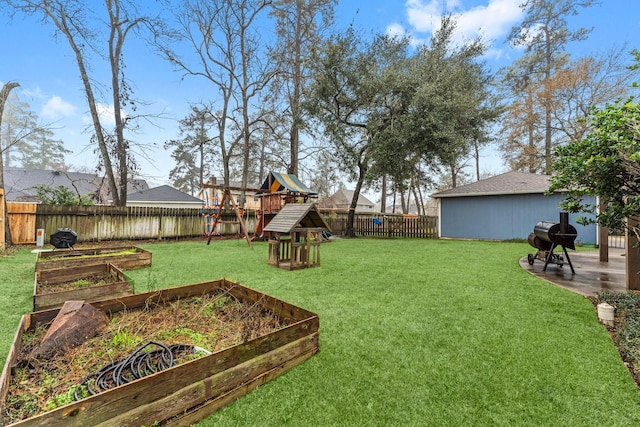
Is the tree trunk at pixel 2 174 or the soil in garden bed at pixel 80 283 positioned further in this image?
the tree trunk at pixel 2 174

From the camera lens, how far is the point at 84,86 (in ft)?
35.2

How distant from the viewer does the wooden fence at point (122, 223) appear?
8.40m

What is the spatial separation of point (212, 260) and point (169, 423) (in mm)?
5302

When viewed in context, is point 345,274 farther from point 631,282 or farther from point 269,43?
point 269,43

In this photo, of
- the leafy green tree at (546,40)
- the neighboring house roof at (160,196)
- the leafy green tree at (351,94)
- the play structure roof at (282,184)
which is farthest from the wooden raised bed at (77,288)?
the leafy green tree at (546,40)

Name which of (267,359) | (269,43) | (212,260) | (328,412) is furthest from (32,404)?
(269,43)

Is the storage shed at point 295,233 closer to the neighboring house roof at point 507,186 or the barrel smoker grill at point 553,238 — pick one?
the barrel smoker grill at point 553,238

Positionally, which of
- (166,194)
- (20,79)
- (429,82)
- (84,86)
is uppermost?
(429,82)

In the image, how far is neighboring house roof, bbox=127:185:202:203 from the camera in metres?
22.3

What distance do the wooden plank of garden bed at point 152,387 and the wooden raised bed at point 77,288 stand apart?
8.66 feet

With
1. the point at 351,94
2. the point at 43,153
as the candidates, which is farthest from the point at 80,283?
the point at 43,153

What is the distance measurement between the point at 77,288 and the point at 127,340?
2.36m

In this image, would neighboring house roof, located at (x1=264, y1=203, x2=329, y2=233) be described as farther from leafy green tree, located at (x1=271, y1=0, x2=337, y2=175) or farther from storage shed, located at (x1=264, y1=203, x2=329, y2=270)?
leafy green tree, located at (x1=271, y1=0, x2=337, y2=175)

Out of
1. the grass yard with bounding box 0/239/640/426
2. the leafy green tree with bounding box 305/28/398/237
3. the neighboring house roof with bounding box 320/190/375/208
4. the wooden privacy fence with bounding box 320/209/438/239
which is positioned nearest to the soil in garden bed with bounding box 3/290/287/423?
the grass yard with bounding box 0/239/640/426
